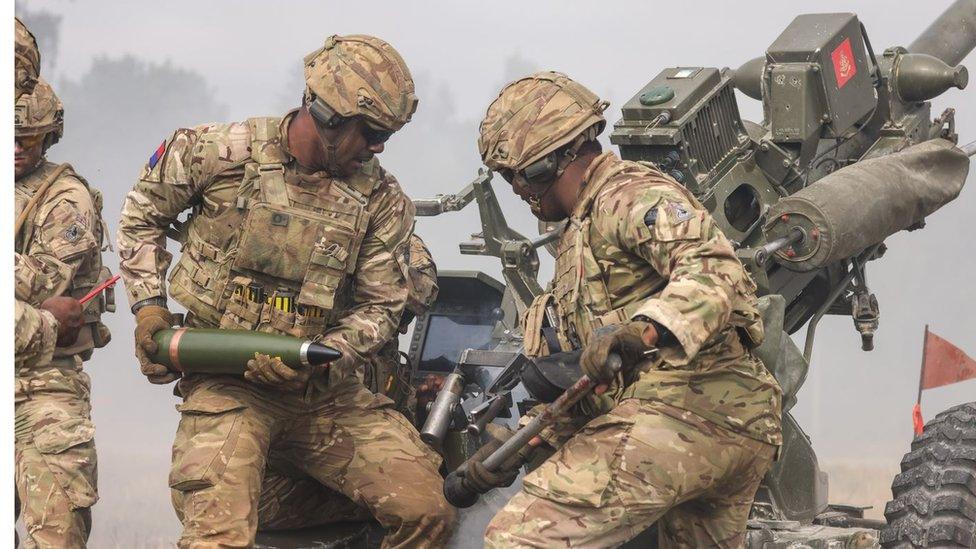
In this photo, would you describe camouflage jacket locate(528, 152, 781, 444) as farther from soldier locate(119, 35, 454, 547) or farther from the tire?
the tire

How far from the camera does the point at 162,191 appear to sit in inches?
251

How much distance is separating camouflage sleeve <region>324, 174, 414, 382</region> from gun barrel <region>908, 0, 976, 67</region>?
297 cm

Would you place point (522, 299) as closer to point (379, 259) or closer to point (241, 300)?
point (379, 259)

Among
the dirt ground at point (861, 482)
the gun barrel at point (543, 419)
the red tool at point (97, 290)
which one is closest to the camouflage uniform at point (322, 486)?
the red tool at point (97, 290)

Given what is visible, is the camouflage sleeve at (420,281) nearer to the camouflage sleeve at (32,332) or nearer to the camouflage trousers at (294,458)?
the camouflage trousers at (294,458)

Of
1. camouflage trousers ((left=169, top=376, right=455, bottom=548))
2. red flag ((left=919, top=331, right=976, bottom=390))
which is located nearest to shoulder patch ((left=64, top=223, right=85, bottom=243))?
camouflage trousers ((left=169, top=376, right=455, bottom=548))

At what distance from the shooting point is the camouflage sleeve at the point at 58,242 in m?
6.59

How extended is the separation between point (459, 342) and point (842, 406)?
522 cm

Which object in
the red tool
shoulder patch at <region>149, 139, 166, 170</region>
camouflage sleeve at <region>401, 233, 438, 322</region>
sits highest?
shoulder patch at <region>149, 139, 166, 170</region>

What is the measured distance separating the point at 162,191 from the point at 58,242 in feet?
1.97

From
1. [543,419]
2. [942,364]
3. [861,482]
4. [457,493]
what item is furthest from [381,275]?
[861,482]

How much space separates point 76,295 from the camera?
6938 millimetres

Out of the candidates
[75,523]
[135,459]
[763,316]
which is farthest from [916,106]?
[135,459]

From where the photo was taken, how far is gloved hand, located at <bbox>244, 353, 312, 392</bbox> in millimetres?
5992
